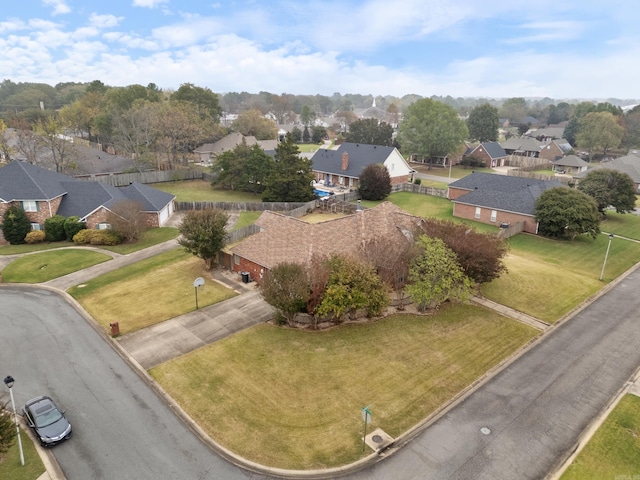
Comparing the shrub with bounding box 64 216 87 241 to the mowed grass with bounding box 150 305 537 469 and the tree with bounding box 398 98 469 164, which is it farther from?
the tree with bounding box 398 98 469 164

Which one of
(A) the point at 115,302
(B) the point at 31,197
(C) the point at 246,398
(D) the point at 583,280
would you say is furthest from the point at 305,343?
(B) the point at 31,197

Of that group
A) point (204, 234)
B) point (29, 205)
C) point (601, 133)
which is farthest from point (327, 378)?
point (601, 133)

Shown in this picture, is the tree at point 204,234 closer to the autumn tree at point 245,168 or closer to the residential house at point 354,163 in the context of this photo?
the autumn tree at point 245,168

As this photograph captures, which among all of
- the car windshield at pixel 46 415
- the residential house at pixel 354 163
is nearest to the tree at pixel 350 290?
the car windshield at pixel 46 415

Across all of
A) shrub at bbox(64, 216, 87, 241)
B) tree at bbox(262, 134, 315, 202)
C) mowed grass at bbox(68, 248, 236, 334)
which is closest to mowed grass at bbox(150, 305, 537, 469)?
mowed grass at bbox(68, 248, 236, 334)

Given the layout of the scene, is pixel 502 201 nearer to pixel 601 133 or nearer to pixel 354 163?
pixel 354 163
